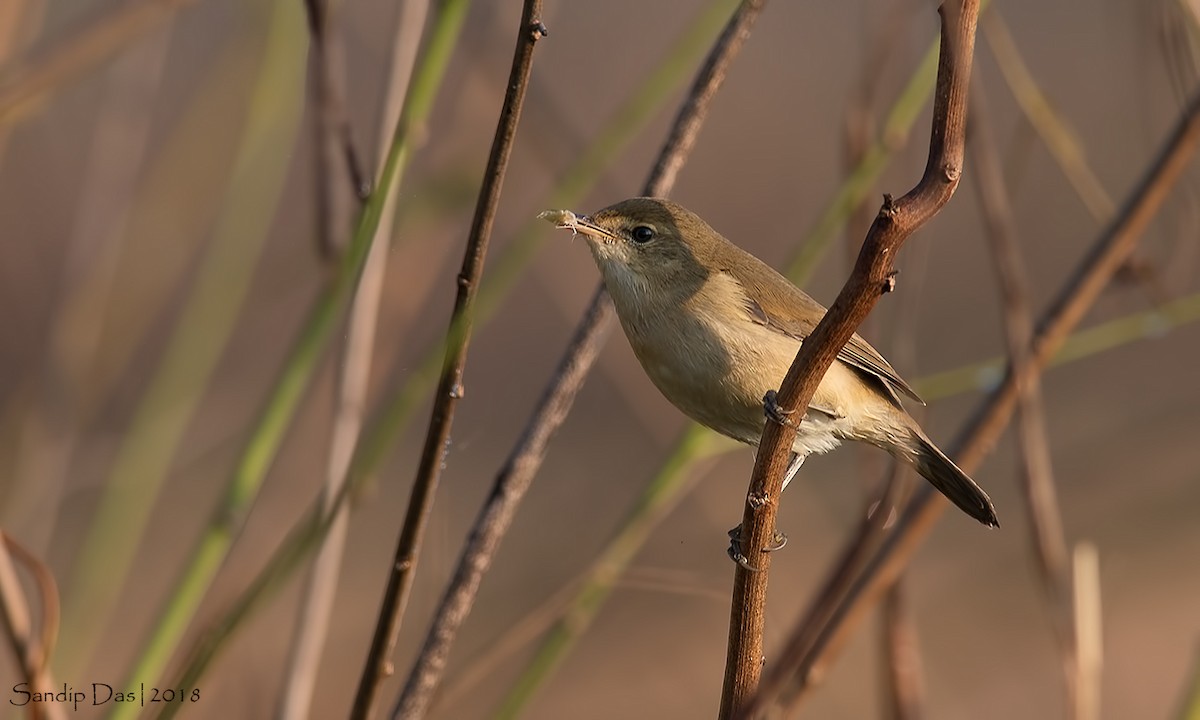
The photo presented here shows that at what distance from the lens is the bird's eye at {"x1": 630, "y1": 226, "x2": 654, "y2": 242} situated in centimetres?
284

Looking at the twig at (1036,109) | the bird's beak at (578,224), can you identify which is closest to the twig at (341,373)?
the bird's beak at (578,224)

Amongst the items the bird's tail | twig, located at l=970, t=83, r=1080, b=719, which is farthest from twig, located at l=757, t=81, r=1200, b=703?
the bird's tail

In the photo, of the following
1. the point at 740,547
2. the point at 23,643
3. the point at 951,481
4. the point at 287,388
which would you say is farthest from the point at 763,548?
the point at 951,481

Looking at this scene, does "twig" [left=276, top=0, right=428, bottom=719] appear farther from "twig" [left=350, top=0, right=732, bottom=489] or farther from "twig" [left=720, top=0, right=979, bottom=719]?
"twig" [left=720, top=0, right=979, bottom=719]

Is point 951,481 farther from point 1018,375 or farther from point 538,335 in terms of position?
point 538,335

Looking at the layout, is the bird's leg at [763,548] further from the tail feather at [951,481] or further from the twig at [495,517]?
the twig at [495,517]

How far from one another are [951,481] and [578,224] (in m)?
0.93

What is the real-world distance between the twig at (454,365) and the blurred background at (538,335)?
0.33 metres

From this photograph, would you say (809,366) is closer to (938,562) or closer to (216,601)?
(216,601)

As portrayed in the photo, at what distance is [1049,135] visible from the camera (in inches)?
100

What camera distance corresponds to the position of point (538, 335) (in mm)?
8930

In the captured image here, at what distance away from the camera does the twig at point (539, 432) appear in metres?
1.93

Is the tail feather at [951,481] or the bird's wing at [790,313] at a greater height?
the bird's wing at [790,313]

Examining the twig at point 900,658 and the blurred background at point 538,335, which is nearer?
the twig at point 900,658
